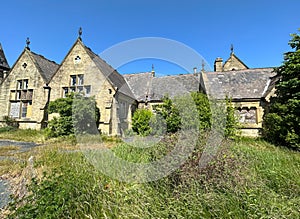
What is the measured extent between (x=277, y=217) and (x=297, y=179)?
1861 mm

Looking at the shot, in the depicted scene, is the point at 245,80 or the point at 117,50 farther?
the point at 245,80

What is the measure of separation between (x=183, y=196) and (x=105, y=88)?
1514 cm

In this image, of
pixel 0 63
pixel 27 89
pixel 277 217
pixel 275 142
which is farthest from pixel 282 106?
pixel 0 63

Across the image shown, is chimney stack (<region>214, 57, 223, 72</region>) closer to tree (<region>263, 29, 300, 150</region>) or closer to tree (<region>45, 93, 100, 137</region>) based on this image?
tree (<region>263, 29, 300, 150</region>)

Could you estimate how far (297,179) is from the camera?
386 centimetres

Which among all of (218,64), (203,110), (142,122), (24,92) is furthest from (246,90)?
(24,92)

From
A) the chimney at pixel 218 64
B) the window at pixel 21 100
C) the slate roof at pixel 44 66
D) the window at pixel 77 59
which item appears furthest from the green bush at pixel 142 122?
the chimney at pixel 218 64

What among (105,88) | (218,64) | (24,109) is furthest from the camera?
(218,64)

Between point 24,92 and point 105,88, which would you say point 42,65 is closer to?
point 24,92

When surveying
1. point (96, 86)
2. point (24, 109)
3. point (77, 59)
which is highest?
point (77, 59)

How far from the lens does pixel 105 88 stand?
679 inches

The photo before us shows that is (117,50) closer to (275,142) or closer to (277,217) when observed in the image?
(277,217)

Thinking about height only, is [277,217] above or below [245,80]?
below

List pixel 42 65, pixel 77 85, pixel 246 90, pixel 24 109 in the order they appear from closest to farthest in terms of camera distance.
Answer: pixel 246 90, pixel 77 85, pixel 24 109, pixel 42 65
